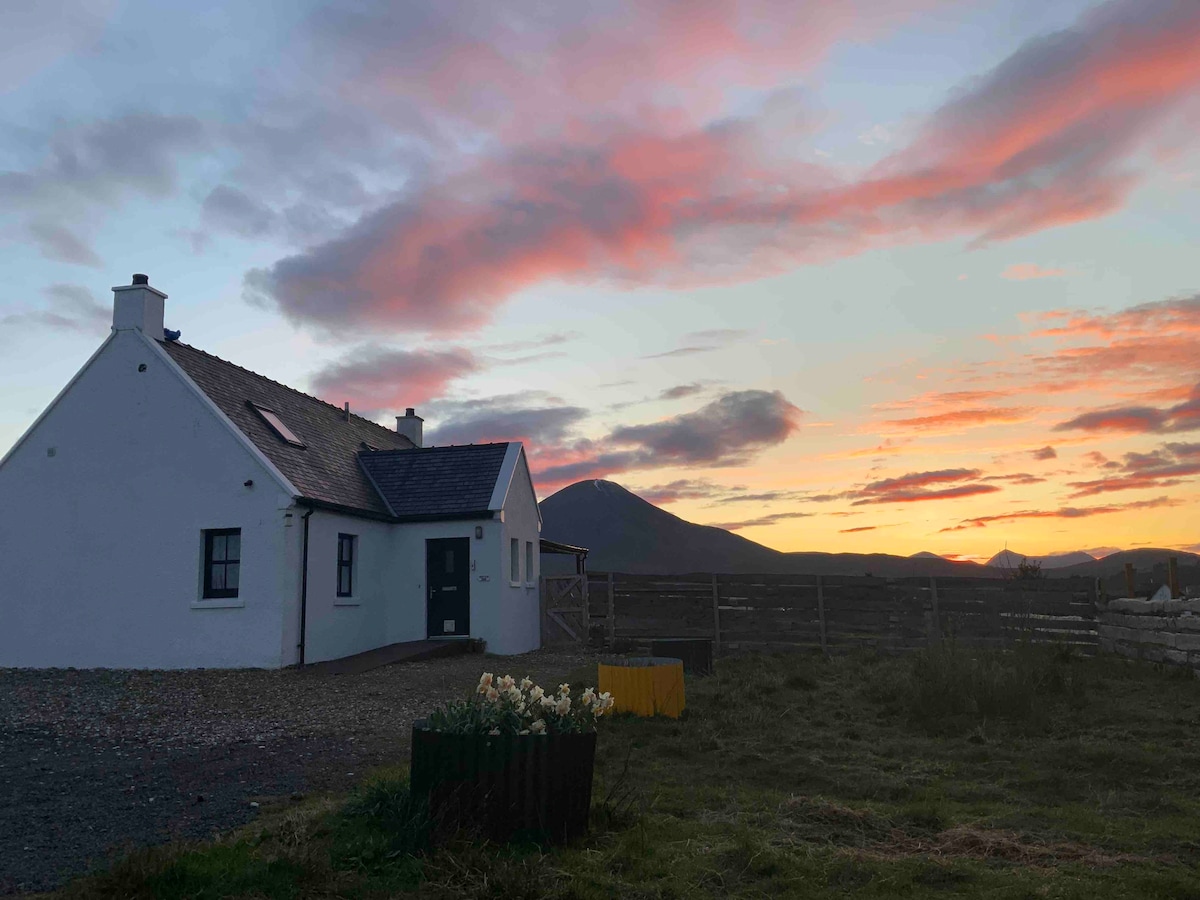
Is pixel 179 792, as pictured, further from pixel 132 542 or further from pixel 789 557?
pixel 789 557

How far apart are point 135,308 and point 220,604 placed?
22.1ft

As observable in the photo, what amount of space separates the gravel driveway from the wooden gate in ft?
18.2

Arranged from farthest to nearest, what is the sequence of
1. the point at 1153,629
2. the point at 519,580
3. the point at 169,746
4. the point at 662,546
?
1. the point at 662,546
2. the point at 519,580
3. the point at 1153,629
4. the point at 169,746

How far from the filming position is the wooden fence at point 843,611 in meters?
18.8

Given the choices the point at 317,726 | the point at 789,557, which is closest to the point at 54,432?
the point at 317,726

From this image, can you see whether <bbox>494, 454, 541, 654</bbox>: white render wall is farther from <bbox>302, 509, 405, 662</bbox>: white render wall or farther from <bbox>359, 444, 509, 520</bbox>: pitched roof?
<bbox>302, 509, 405, 662</bbox>: white render wall

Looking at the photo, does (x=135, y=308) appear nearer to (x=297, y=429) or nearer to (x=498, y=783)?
(x=297, y=429)

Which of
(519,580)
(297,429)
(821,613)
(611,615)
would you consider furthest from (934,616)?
(297,429)

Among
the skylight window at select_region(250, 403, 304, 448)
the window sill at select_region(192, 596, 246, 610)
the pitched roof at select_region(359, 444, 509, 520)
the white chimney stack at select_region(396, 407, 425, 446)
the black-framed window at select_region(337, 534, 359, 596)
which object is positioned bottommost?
the window sill at select_region(192, 596, 246, 610)

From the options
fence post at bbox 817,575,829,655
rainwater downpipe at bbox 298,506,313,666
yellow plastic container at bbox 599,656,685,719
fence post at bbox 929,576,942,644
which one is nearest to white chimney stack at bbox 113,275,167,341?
rainwater downpipe at bbox 298,506,313,666

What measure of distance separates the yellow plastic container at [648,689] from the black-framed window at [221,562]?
987 centimetres

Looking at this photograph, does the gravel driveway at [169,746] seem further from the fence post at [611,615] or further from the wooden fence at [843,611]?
the wooden fence at [843,611]

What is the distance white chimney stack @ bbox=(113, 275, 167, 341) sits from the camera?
61.5 feet

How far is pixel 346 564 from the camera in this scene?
795 inches
